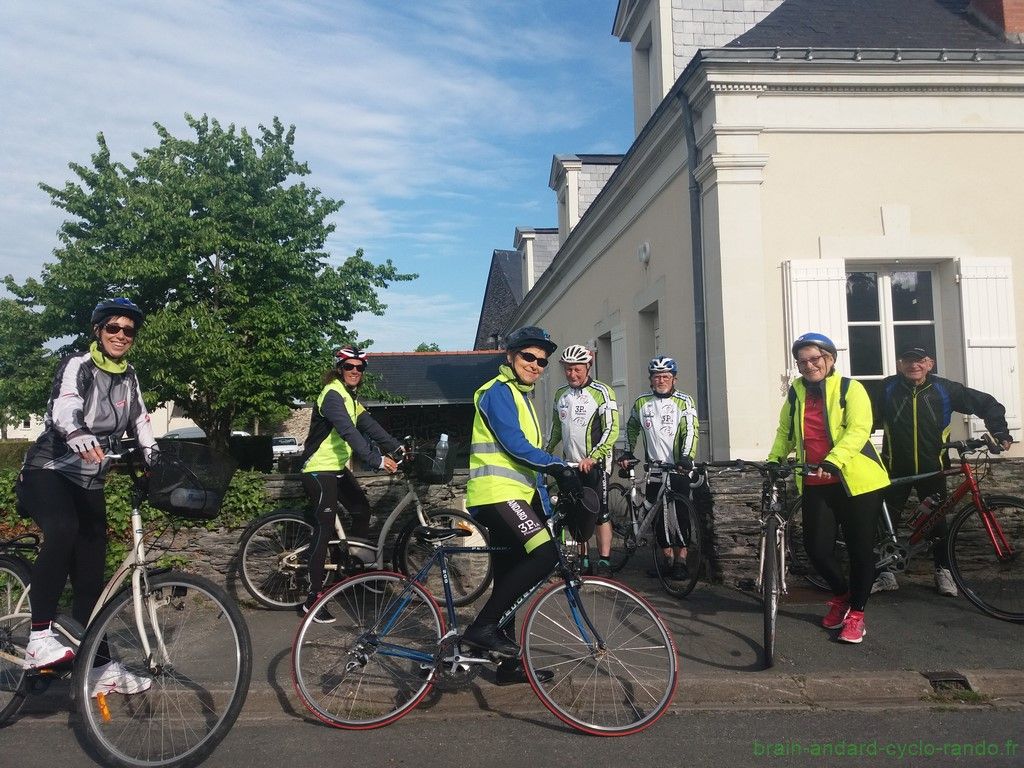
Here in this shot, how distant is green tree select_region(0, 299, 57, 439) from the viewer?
17156 mm

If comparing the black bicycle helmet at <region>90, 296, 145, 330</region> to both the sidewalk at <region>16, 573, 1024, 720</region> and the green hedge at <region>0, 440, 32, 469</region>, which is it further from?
the green hedge at <region>0, 440, 32, 469</region>

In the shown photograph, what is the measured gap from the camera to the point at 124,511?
577 centimetres

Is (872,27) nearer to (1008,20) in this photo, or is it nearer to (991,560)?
(1008,20)

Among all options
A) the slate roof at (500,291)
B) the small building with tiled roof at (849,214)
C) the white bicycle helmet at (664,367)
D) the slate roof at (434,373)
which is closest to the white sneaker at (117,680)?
the white bicycle helmet at (664,367)

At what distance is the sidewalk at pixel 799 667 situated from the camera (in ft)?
13.6

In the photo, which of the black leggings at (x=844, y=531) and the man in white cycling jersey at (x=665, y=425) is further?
the man in white cycling jersey at (x=665, y=425)

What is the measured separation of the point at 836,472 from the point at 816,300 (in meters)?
3.10

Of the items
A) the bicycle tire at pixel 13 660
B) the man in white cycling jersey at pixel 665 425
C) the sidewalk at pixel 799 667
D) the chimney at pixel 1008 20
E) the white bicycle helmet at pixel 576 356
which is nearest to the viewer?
the bicycle tire at pixel 13 660

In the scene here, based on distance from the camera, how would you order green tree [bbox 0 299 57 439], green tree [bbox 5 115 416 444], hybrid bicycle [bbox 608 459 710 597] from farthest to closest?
1. green tree [bbox 0 299 57 439]
2. green tree [bbox 5 115 416 444]
3. hybrid bicycle [bbox 608 459 710 597]

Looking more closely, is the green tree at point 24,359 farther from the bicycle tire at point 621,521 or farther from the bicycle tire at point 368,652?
the bicycle tire at point 368,652

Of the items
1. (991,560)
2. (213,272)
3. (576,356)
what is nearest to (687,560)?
(576,356)

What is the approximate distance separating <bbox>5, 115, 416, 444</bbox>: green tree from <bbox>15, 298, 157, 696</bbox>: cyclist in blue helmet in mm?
11040

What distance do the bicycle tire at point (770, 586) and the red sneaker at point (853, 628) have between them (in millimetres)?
582

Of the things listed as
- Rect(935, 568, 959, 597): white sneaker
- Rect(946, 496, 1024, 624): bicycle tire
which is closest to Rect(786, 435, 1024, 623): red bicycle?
Rect(946, 496, 1024, 624): bicycle tire
